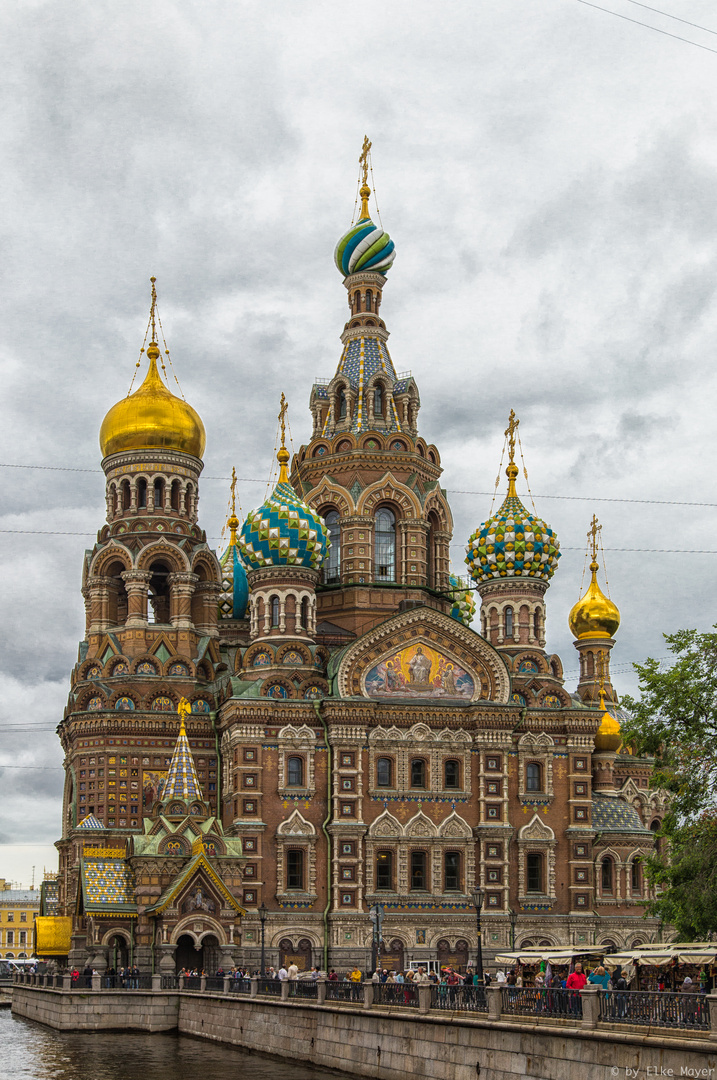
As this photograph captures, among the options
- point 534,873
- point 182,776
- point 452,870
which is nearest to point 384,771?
point 452,870

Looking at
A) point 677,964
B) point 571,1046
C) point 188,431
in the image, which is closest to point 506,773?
point 188,431

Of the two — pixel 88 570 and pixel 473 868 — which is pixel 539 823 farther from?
pixel 88 570

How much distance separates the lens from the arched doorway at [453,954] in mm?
46344

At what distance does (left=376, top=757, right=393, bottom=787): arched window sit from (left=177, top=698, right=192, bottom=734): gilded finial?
6476 mm

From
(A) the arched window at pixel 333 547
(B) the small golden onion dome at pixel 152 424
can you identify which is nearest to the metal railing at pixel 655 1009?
(A) the arched window at pixel 333 547

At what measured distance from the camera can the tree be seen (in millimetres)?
31578

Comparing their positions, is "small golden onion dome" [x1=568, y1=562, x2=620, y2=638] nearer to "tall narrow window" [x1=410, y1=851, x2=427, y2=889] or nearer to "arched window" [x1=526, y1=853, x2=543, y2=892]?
"arched window" [x1=526, y1=853, x2=543, y2=892]

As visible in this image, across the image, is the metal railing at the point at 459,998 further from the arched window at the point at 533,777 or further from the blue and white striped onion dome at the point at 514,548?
the blue and white striped onion dome at the point at 514,548

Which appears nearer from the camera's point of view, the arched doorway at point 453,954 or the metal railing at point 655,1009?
the metal railing at point 655,1009

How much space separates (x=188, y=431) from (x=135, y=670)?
9.02 meters

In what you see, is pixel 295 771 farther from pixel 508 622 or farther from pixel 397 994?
pixel 397 994

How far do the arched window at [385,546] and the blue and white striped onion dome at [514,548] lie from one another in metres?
2.87

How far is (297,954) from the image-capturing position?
45500 millimetres

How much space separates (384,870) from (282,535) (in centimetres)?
1149
